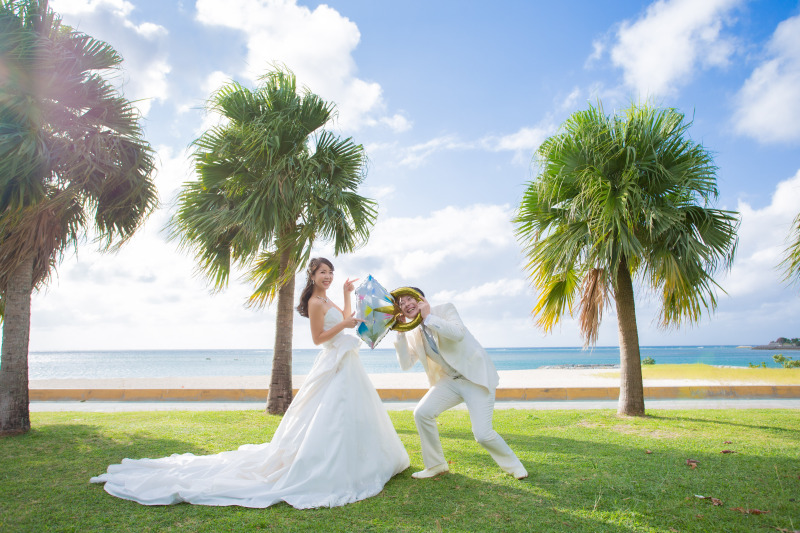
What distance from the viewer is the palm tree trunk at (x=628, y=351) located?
8.60m

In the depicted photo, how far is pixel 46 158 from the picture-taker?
6961 millimetres

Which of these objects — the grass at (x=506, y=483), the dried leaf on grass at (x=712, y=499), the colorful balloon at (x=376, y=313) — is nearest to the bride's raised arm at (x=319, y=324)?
the colorful balloon at (x=376, y=313)

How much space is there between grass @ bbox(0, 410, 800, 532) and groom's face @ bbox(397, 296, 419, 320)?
5.37 feet

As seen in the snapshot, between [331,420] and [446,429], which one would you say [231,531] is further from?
[446,429]

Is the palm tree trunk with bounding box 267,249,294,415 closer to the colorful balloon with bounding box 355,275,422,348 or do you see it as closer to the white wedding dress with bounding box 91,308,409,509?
the white wedding dress with bounding box 91,308,409,509

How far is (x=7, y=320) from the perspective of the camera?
7.27 meters

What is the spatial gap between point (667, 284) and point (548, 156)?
10.2ft

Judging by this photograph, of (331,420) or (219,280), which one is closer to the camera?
(331,420)

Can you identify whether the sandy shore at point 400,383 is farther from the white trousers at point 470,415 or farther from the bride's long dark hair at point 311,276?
the bride's long dark hair at point 311,276

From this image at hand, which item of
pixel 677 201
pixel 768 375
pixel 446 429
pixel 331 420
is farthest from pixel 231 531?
pixel 768 375

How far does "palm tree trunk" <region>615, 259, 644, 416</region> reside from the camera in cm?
860

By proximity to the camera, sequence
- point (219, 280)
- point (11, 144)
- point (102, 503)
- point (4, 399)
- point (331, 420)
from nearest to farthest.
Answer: point (102, 503), point (331, 420), point (11, 144), point (4, 399), point (219, 280)

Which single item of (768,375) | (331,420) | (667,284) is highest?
(667,284)

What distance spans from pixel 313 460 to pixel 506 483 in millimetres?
1856
